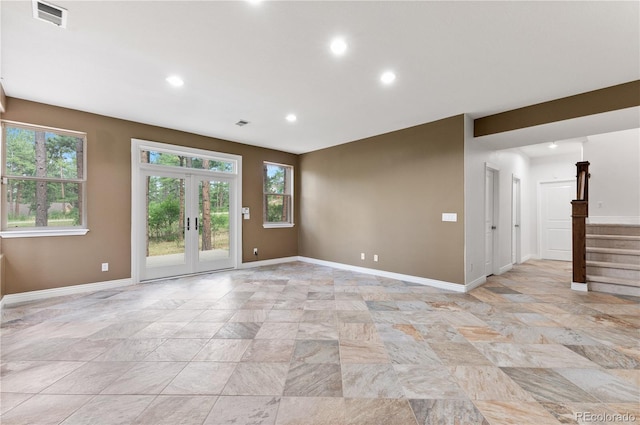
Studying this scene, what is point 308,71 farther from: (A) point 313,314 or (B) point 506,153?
(B) point 506,153

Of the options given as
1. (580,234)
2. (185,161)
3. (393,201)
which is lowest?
(580,234)

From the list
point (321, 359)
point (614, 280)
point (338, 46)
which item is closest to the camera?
point (321, 359)

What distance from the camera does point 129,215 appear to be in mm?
4527

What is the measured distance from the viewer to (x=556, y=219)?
7.12 m

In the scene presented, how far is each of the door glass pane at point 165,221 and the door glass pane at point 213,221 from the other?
1.18 ft

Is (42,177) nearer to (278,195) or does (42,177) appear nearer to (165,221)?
(165,221)

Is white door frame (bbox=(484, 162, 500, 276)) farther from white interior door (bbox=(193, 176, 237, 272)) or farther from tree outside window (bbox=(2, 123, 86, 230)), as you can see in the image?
tree outside window (bbox=(2, 123, 86, 230))

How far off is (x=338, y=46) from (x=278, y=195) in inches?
182

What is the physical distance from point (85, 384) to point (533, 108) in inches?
230

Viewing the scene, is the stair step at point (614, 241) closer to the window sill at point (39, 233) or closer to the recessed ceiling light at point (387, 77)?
the recessed ceiling light at point (387, 77)

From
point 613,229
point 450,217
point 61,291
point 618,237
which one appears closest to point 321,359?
point 450,217

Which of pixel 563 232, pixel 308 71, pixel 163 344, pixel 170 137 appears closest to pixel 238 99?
pixel 308 71

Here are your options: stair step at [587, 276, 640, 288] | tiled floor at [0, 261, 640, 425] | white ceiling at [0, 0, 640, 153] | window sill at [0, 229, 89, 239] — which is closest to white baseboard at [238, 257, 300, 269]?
tiled floor at [0, 261, 640, 425]

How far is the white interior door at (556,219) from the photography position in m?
6.93
